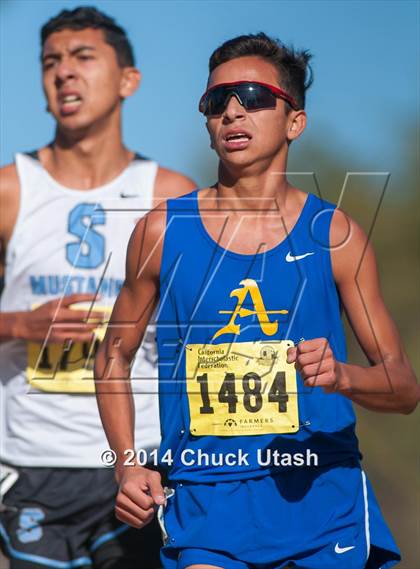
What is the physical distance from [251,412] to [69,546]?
163cm

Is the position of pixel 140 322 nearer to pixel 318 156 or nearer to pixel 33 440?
pixel 33 440

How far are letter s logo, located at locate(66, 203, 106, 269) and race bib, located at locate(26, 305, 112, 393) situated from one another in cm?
22

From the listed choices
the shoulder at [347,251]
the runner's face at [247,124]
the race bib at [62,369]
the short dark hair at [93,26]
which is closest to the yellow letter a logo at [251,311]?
the shoulder at [347,251]

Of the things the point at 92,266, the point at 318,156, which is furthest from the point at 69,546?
the point at 318,156

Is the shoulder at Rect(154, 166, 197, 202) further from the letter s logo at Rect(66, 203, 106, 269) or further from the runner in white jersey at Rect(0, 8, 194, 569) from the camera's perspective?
the letter s logo at Rect(66, 203, 106, 269)

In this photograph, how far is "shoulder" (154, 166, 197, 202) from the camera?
546cm

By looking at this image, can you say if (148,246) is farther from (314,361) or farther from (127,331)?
(314,361)


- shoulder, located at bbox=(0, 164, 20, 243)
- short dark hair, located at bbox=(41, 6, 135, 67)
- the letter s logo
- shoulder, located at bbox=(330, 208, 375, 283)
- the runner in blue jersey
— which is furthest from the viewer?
short dark hair, located at bbox=(41, 6, 135, 67)

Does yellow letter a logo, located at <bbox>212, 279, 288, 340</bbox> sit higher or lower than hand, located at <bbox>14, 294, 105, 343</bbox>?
higher

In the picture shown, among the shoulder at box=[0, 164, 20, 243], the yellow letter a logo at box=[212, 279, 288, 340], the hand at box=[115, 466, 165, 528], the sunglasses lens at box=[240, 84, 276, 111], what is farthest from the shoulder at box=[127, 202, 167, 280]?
the shoulder at box=[0, 164, 20, 243]

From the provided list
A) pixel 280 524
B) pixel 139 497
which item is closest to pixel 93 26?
pixel 139 497

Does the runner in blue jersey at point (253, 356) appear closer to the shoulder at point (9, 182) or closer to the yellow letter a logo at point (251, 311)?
the yellow letter a logo at point (251, 311)

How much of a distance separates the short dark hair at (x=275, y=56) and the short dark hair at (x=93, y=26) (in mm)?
1409

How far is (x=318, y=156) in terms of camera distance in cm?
798
